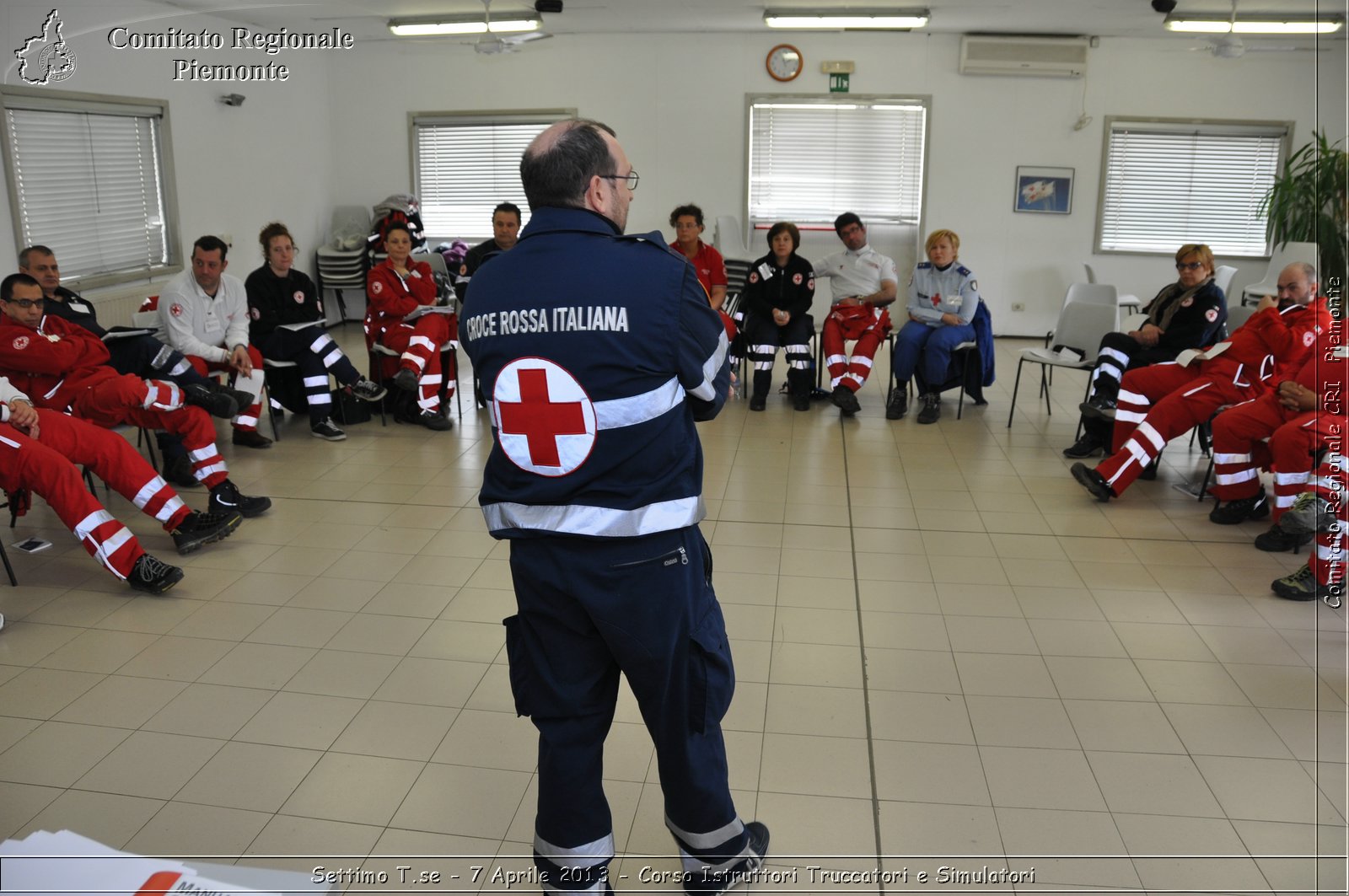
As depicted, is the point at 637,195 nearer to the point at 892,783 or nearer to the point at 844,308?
the point at 844,308

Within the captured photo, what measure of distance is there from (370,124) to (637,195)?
116 inches

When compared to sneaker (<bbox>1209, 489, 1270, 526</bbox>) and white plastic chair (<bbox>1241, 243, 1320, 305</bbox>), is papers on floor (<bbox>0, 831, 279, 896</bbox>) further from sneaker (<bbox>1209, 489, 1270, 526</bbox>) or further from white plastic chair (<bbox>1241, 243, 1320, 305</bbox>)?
white plastic chair (<bbox>1241, 243, 1320, 305</bbox>)

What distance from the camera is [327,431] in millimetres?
6219

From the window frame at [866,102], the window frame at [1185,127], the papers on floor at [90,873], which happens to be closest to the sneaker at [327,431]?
the papers on floor at [90,873]

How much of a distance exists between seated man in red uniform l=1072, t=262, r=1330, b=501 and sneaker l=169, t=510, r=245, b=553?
408cm

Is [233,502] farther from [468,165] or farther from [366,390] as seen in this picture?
[468,165]

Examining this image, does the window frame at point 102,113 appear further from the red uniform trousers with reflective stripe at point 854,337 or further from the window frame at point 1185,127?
the window frame at point 1185,127

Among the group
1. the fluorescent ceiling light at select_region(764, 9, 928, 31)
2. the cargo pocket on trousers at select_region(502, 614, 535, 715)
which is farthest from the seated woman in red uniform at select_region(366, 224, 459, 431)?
the cargo pocket on trousers at select_region(502, 614, 535, 715)

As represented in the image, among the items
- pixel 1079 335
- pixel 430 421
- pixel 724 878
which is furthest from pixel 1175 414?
pixel 430 421

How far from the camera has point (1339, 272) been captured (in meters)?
1.94

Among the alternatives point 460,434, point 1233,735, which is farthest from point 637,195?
point 1233,735

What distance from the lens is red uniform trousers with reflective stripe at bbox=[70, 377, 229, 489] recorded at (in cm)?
458

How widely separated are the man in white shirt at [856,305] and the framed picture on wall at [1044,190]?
337 centimetres

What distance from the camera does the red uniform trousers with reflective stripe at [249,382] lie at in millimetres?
5699
